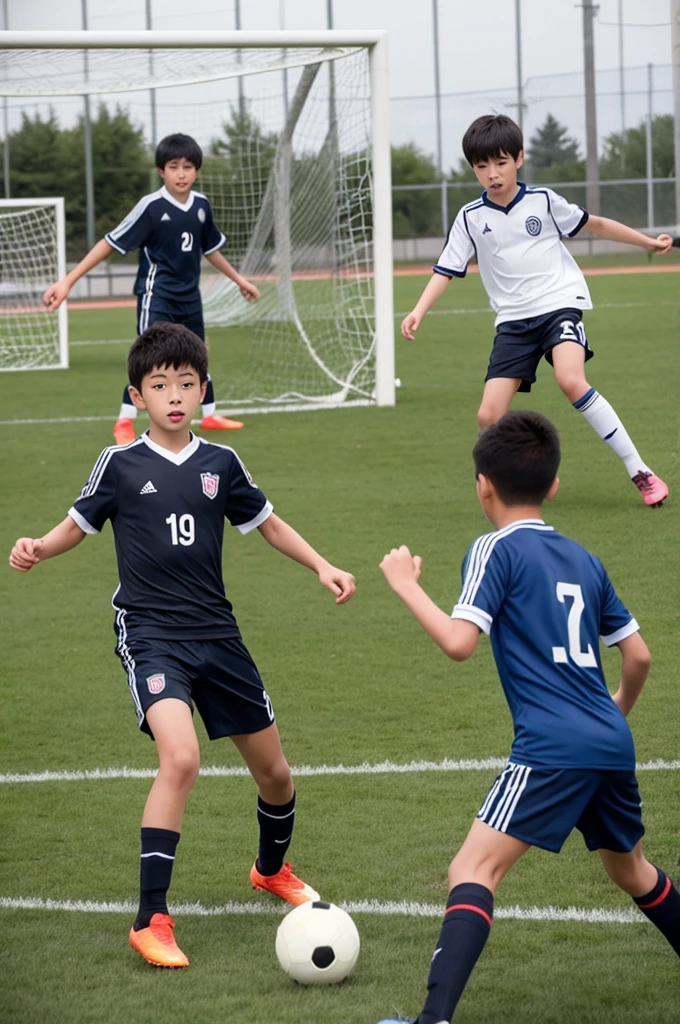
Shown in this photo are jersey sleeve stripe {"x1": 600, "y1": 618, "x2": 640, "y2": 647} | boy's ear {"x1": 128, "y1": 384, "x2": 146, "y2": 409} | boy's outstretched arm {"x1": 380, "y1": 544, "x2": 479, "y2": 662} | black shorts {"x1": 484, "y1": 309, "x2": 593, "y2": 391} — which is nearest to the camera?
boy's outstretched arm {"x1": 380, "y1": 544, "x2": 479, "y2": 662}

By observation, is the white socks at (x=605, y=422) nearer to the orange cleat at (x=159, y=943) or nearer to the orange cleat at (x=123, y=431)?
the orange cleat at (x=123, y=431)

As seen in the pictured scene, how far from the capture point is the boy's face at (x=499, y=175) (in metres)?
6.80

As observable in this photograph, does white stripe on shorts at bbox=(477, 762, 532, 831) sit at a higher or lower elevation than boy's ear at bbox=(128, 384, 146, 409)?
lower

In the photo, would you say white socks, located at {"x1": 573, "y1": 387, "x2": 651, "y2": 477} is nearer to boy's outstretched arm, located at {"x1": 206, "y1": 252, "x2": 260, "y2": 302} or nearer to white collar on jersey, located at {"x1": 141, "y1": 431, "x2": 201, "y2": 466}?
boy's outstretched arm, located at {"x1": 206, "y1": 252, "x2": 260, "y2": 302}

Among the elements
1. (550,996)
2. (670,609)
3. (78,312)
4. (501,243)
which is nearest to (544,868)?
(550,996)

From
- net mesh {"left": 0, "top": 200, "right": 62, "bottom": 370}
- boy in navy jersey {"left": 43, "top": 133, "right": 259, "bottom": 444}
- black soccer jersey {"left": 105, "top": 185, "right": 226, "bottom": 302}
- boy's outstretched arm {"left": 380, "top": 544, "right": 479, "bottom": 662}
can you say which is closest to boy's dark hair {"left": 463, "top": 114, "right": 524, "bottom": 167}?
boy in navy jersey {"left": 43, "top": 133, "right": 259, "bottom": 444}

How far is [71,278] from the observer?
31.9 ft

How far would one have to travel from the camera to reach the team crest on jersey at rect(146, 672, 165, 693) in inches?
137

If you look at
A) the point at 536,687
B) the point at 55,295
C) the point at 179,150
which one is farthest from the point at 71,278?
the point at 536,687

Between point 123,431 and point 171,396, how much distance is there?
20.6 feet

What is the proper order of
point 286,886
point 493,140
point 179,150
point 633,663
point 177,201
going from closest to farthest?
point 633,663
point 286,886
point 493,140
point 179,150
point 177,201

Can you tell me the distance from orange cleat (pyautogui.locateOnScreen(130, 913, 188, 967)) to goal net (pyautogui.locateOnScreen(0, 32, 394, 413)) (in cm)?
→ 846

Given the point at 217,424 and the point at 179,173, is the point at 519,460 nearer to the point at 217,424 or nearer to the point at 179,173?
the point at 179,173

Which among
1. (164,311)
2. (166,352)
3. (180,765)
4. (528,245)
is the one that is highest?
(528,245)
